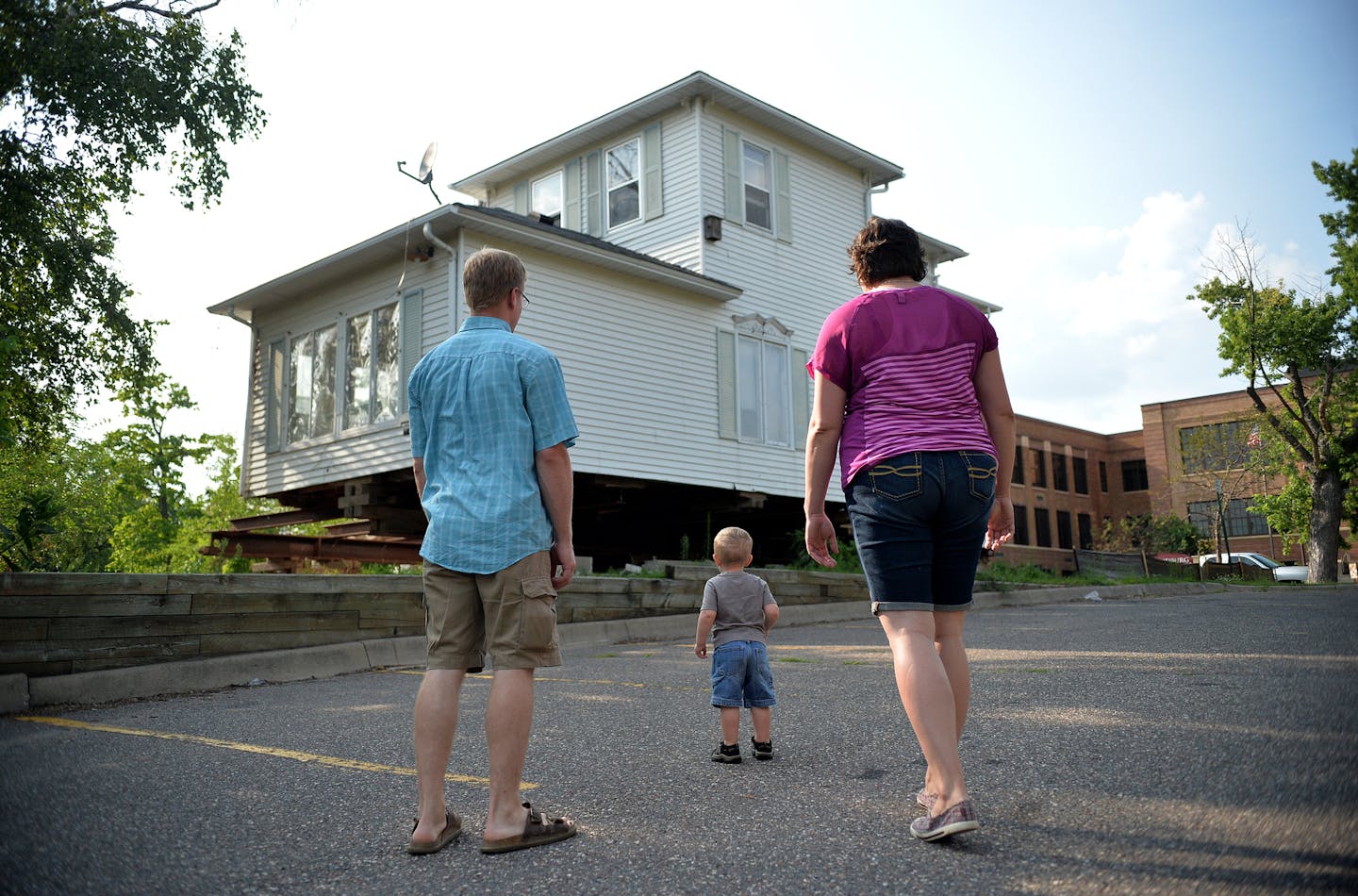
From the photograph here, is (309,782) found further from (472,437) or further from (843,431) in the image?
(843,431)

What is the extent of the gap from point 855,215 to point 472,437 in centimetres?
2000

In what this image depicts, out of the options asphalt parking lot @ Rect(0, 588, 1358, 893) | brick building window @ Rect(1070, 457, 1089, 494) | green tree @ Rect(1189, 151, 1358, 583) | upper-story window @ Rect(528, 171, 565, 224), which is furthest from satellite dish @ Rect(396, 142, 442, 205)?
brick building window @ Rect(1070, 457, 1089, 494)

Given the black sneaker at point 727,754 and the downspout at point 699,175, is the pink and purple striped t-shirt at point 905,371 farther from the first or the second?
the downspout at point 699,175

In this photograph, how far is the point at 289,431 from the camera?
60.9 feet

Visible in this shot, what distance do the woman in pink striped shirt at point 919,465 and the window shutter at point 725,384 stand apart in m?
15.1

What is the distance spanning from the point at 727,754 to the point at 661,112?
56.7 ft

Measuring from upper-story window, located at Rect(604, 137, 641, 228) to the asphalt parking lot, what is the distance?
47.5 ft

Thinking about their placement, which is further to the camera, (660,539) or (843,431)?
(660,539)

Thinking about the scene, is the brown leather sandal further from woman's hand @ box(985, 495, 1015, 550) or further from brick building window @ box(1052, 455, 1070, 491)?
brick building window @ box(1052, 455, 1070, 491)

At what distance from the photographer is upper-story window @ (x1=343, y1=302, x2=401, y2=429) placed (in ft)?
54.5

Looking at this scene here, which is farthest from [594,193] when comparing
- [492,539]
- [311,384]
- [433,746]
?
[433,746]

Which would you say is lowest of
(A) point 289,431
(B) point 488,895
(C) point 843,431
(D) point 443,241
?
(B) point 488,895

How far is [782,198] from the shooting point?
67.7 ft

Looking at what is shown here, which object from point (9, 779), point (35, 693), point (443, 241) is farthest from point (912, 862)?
point (443, 241)
